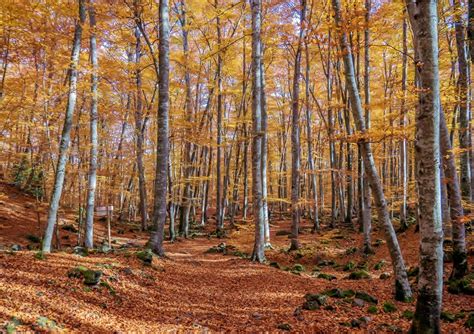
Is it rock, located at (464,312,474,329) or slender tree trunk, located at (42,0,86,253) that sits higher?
slender tree trunk, located at (42,0,86,253)

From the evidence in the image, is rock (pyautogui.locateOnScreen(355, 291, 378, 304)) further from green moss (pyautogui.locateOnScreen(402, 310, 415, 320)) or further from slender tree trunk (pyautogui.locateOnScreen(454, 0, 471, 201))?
slender tree trunk (pyautogui.locateOnScreen(454, 0, 471, 201))

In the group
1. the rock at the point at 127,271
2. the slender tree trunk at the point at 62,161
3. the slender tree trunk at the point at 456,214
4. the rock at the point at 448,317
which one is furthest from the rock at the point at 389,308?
the slender tree trunk at the point at 62,161

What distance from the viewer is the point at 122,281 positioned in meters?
6.44

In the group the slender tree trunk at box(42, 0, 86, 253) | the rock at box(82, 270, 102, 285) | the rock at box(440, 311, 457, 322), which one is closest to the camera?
the rock at box(440, 311, 457, 322)

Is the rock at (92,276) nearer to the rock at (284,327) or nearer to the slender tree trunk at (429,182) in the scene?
the rock at (284,327)

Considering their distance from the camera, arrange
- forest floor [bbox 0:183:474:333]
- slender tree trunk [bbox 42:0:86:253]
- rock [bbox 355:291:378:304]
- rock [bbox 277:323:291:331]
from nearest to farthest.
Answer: forest floor [bbox 0:183:474:333]
rock [bbox 277:323:291:331]
rock [bbox 355:291:378:304]
slender tree trunk [bbox 42:0:86:253]

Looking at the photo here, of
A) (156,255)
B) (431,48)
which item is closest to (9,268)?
(156,255)

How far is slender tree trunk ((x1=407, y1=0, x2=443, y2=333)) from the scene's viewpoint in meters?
3.78

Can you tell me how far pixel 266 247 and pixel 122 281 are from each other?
28.1 ft

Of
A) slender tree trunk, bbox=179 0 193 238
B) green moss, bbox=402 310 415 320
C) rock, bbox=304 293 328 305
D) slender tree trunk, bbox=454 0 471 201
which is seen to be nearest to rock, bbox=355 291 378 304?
rock, bbox=304 293 328 305

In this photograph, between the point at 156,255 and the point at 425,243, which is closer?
the point at 425,243

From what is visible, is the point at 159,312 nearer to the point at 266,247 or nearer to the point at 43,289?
the point at 43,289

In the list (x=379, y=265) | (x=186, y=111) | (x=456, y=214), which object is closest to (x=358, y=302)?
(x=456, y=214)

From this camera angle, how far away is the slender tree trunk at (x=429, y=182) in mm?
3779
